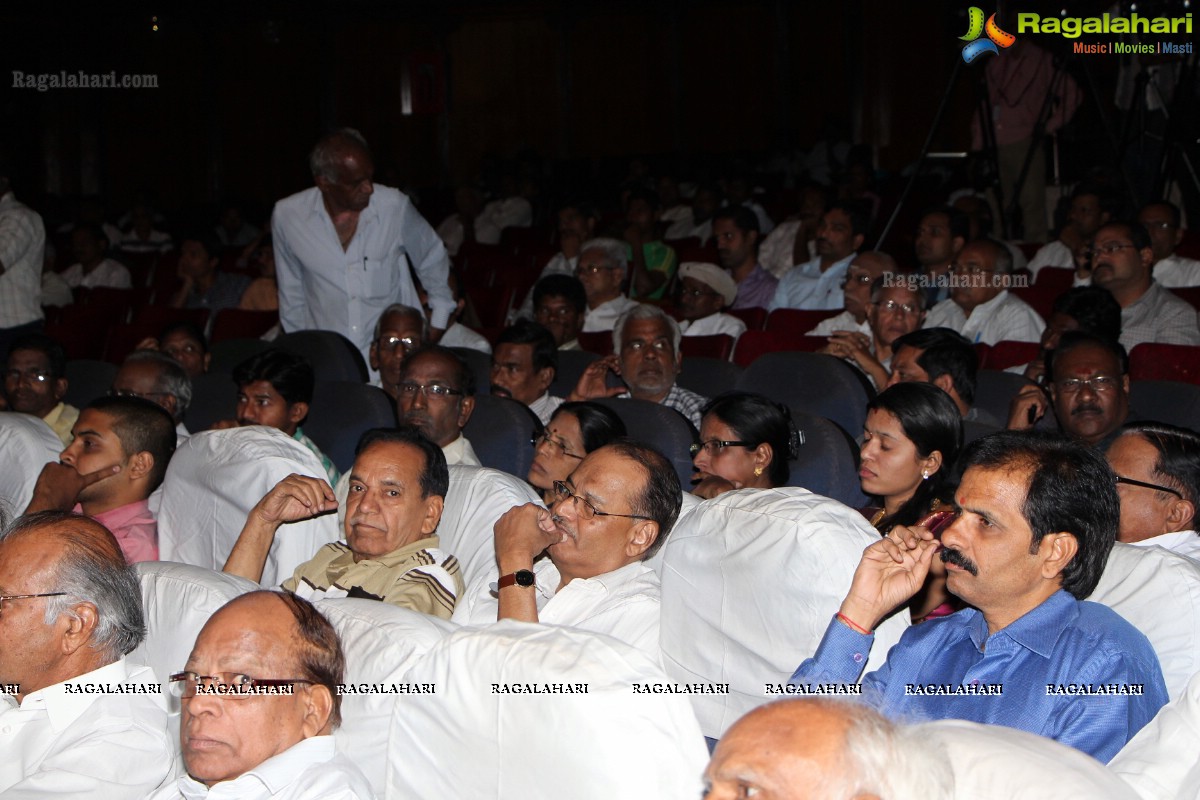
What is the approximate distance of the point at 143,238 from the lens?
9633 millimetres

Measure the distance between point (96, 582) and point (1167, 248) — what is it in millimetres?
4983

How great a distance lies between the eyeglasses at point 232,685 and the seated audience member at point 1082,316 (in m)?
3.01

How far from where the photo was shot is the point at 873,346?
14.9 ft

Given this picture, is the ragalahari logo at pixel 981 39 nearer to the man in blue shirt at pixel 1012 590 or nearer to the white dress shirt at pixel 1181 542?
the white dress shirt at pixel 1181 542

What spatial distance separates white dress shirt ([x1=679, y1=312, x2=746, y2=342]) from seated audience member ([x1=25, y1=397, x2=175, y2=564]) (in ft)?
9.16

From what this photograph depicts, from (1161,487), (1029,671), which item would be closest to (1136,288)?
(1161,487)

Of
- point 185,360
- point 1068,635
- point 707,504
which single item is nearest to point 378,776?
point 707,504

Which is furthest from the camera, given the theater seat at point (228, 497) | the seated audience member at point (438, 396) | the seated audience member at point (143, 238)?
the seated audience member at point (143, 238)

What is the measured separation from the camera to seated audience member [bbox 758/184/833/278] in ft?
23.7

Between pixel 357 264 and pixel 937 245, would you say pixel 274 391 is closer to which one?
pixel 357 264

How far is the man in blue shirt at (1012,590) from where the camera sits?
5.60ft

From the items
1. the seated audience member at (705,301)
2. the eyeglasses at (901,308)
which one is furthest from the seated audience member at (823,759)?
the seated audience member at (705,301)

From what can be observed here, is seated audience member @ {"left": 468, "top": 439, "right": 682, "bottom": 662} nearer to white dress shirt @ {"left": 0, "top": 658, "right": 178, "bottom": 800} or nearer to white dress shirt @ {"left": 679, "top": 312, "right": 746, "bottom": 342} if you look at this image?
white dress shirt @ {"left": 0, "top": 658, "right": 178, "bottom": 800}

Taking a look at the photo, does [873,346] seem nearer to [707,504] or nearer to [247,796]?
[707,504]
